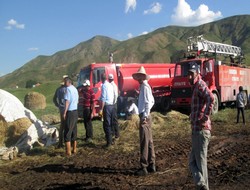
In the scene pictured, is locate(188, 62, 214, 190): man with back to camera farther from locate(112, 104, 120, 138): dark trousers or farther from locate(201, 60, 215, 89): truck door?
locate(201, 60, 215, 89): truck door

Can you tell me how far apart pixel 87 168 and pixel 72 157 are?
135 cm

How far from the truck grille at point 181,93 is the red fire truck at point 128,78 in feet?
4.07

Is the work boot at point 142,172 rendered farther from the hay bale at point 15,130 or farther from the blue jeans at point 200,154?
the hay bale at point 15,130

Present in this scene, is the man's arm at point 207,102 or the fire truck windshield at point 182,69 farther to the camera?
the fire truck windshield at point 182,69

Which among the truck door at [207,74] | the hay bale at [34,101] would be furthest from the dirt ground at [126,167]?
the hay bale at [34,101]

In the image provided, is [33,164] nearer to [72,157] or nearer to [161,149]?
[72,157]

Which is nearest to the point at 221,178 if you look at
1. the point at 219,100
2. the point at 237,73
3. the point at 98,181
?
the point at 98,181

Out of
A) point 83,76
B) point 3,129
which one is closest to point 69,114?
point 3,129

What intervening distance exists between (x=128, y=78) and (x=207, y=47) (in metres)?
5.50

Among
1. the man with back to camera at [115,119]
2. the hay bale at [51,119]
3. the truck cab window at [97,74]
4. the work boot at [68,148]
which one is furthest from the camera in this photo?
the hay bale at [51,119]

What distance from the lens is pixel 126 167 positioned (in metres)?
7.51

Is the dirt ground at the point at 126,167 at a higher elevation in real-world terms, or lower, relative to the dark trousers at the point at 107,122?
lower

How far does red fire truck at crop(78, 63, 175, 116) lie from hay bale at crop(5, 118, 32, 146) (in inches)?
173

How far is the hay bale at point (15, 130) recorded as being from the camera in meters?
11.4
